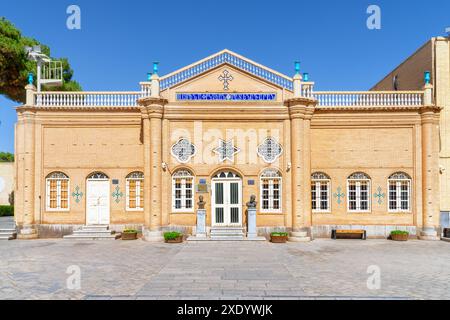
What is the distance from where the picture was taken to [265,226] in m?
15.5

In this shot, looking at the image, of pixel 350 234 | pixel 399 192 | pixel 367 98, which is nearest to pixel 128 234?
pixel 350 234

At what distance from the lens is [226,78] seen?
52.0 ft

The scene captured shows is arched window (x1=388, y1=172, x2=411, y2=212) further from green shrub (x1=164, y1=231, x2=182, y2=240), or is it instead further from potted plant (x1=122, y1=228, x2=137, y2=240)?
potted plant (x1=122, y1=228, x2=137, y2=240)

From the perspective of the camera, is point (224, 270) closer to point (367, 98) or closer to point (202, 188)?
point (202, 188)

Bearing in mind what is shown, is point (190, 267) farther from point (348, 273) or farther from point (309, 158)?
point (309, 158)

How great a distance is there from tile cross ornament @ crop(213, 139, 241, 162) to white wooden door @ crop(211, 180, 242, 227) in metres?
1.20

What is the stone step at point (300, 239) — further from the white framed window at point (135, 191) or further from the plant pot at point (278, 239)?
the white framed window at point (135, 191)

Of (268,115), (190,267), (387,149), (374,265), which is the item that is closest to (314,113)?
→ (268,115)

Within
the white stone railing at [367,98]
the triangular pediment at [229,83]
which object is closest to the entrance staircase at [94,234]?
the triangular pediment at [229,83]

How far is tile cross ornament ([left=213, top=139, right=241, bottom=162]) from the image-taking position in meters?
15.7

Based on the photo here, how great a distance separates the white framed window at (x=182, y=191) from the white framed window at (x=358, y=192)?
792cm

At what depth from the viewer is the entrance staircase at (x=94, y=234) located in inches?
604

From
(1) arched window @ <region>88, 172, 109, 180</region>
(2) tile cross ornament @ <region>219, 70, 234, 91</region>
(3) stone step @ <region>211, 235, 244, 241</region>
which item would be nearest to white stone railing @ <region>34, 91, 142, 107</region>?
(1) arched window @ <region>88, 172, 109, 180</region>

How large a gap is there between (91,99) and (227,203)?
8801 millimetres
